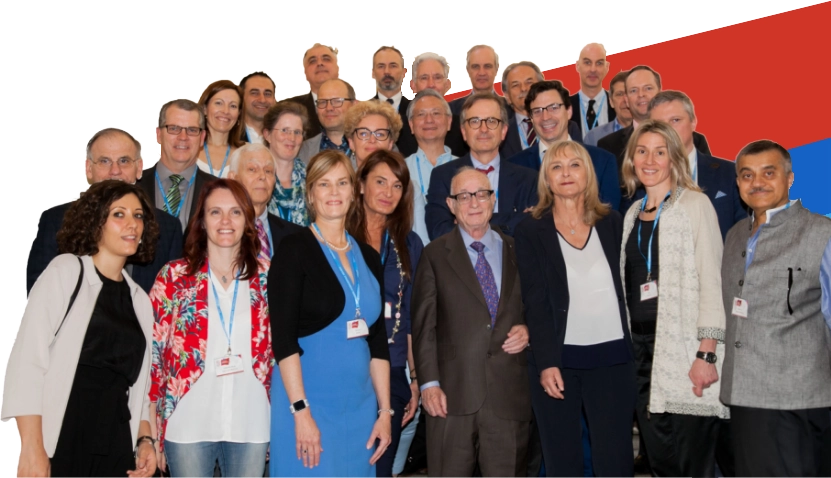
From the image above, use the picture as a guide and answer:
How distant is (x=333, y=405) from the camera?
123 inches

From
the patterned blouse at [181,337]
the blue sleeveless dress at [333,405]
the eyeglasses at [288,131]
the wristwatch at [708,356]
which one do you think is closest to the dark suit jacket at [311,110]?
the eyeglasses at [288,131]

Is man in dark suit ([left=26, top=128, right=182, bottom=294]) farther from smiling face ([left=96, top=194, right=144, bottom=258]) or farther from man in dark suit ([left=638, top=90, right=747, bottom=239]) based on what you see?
man in dark suit ([left=638, top=90, right=747, bottom=239])

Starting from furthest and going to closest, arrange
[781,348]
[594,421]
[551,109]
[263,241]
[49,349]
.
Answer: [551,109], [263,241], [594,421], [781,348], [49,349]

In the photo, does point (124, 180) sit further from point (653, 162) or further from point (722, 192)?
point (722, 192)

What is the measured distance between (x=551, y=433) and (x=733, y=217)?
1.61 m

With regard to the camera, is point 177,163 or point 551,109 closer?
point 177,163

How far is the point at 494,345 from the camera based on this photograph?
3.62 m

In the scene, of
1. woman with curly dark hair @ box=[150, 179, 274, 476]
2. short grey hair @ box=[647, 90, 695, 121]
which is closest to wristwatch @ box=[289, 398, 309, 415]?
woman with curly dark hair @ box=[150, 179, 274, 476]

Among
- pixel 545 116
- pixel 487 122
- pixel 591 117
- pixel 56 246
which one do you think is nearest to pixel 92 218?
pixel 56 246

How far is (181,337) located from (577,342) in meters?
1.75

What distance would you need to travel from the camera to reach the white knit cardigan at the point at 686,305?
11.7 feet

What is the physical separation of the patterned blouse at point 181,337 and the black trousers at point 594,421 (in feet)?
4.32

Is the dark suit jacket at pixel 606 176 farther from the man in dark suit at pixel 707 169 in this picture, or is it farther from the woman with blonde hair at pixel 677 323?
the woman with blonde hair at pixel 677 323

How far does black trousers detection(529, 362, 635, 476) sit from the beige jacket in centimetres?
200
